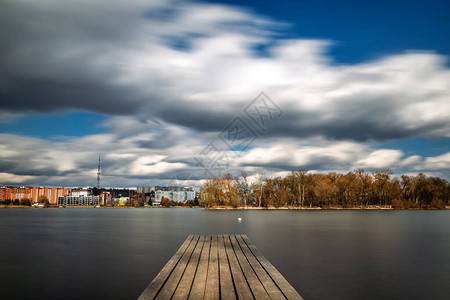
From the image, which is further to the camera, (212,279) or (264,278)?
(264,278)

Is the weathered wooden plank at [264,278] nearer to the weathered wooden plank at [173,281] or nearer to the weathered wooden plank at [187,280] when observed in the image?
the weathered wooden plank at [187,280]

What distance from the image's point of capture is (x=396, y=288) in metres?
10.2

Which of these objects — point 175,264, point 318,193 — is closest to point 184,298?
point 175,264

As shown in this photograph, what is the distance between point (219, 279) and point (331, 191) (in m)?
93.4

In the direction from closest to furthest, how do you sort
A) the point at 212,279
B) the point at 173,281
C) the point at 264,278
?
the point at 173,281, the point at 212,279, the point at 264,278

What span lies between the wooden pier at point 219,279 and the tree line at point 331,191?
84196 millimetres

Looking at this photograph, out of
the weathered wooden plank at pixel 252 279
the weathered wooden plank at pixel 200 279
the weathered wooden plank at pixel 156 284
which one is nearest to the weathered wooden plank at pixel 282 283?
the weathered wooden plank at pixel 252 279

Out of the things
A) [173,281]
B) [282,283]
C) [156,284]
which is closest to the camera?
[156,284]

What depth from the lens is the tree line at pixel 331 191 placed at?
316 ft

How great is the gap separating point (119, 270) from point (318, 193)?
89800mm

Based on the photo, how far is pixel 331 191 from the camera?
95.9 m

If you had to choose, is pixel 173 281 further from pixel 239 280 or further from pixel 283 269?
pixel 283 269

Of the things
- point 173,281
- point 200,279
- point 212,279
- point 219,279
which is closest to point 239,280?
point 219,279

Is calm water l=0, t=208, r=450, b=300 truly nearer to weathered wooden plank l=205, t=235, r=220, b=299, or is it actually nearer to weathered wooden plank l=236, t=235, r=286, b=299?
weathered wooden plank l=236, t=235, r=286, b=299
